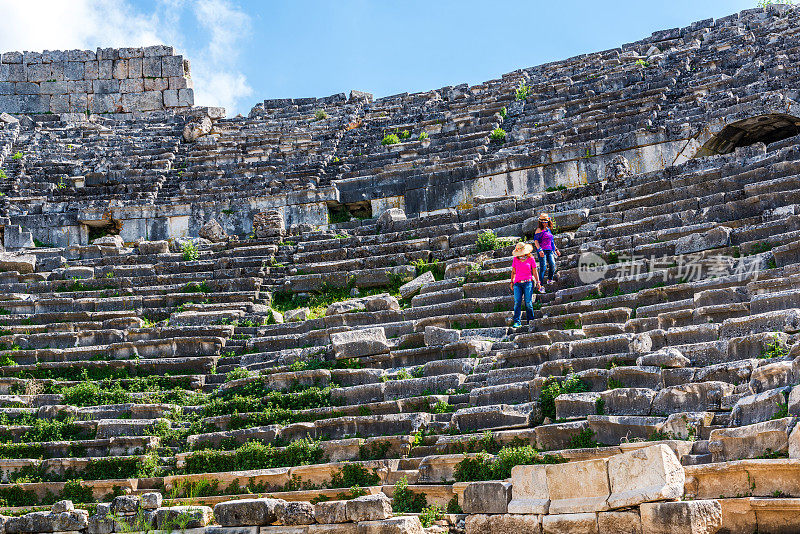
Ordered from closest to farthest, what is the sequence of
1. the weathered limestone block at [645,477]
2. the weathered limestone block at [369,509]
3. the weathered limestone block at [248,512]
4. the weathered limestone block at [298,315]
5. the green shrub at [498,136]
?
the weathered limestone block at [645,477] → the weathered limestone block at [369,509] → the weathered limestone block at [248,512] → the weathered limestone block at [298,315] → the green shrub at [498,136]

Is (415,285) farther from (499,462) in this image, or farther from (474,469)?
(499,462)

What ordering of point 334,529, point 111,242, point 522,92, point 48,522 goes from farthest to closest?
1. point 522,92
2. point 111,242
3. point 48,522
4. point 334,529

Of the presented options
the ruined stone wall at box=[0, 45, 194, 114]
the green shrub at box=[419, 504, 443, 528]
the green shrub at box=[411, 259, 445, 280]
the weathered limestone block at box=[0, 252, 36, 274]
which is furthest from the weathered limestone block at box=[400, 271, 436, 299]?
the ruined stone wall at box=[0, 45, 194, 114]

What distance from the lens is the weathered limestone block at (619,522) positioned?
264 inches

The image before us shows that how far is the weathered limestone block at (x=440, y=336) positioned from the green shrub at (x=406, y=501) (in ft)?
10.2

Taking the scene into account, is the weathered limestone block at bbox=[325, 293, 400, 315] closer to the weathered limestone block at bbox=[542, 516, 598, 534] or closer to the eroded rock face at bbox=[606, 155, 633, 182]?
the eroded rock face at bbox=[606, 155, 633, 182]

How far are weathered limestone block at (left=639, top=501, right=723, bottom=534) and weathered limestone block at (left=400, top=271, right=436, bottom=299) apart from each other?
7.75 metres

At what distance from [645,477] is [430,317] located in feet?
19.9

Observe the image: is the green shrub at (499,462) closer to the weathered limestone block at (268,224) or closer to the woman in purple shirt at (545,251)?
the woman in purple shirt at (545,251)

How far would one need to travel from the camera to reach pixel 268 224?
18.0 meters

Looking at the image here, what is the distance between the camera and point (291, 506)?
320 inches

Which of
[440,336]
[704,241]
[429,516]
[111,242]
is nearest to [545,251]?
[440,336]

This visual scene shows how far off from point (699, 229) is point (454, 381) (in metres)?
4.25

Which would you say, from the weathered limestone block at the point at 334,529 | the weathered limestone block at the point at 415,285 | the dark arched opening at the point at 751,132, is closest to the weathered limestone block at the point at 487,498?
the weathered limestone block at the point at 334,529
